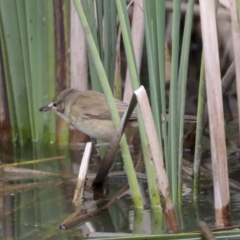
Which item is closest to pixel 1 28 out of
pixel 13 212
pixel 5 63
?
pixel 5 63

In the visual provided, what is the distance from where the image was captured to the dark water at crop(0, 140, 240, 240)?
4281 millimetres

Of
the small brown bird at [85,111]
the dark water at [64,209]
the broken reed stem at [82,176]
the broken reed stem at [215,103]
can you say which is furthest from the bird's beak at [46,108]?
the broken reed stem at [215,103]

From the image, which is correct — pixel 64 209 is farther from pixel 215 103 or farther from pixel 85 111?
pixel 85 111

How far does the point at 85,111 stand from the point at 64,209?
1450mm

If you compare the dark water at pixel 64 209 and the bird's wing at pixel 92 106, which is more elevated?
the bird's wing at pixel 92 106

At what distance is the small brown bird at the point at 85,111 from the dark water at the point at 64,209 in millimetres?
316

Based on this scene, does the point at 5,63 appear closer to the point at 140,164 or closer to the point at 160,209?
the point at 140,164

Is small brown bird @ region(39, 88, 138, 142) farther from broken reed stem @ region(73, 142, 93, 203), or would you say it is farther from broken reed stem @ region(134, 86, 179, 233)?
broken reed stem @ region(134, 86, 179, 233)

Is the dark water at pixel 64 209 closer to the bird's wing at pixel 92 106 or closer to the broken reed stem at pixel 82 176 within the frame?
the broken reed stem at pixel 82 176

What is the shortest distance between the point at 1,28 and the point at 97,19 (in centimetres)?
135

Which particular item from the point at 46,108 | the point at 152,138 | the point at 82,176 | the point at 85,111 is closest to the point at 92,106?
the point at 85,111

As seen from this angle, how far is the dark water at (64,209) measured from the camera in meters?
4.28

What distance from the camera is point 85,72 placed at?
251 inches

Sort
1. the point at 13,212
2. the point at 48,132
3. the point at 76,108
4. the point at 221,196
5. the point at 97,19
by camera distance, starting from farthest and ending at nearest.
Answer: the point at 48,132 → the point at 76,108 → the point at 97,19 → the point at 13,212 → the point at 221,196
